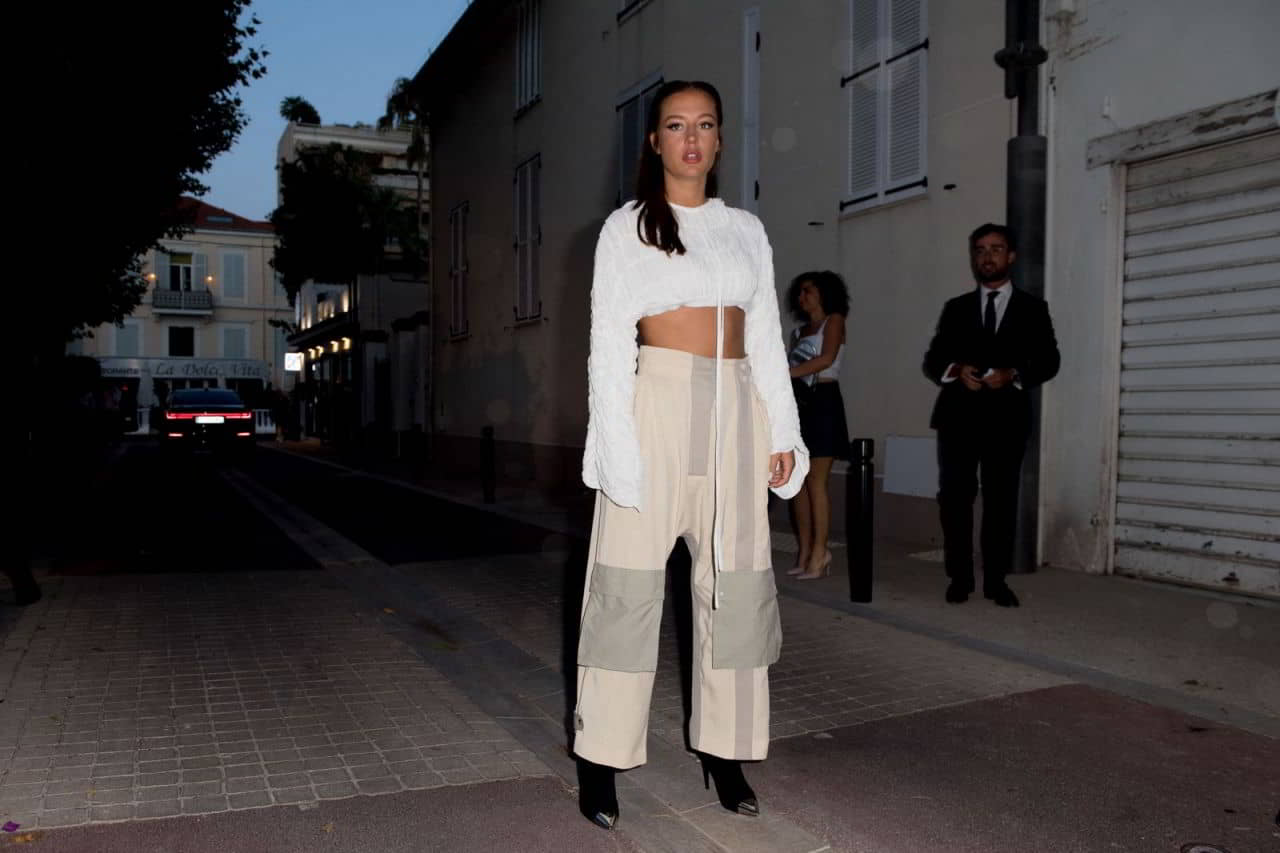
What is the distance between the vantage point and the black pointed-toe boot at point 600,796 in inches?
110

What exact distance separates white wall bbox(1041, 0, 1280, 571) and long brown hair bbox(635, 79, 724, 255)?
14.8ft

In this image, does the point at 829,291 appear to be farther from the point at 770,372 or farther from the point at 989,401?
the point at 770,372

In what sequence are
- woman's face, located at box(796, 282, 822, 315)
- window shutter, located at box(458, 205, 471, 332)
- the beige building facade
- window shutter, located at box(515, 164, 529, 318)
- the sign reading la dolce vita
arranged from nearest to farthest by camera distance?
woman's face, located at box(796, 282, 822, 315) → the beige building facade → window shutter, located at box(515, 164, 529, 318) → window shutter, located at box(458, 205, 471, 332) → the sign reading la dolce vita

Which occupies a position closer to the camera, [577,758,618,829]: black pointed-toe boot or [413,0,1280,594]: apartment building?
[577,758,618,829]: black pointed-toe boot

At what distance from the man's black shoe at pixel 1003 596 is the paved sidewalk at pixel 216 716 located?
3.08m

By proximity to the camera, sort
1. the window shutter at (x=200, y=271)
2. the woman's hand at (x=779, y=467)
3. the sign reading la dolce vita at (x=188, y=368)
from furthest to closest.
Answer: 1. the window shutter at (x=200, y=271)
2. the sign reading la dolce vita at (x=188, y=368)
3. the woman's hand at (x=779, y=467)

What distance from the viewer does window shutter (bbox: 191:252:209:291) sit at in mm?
55375

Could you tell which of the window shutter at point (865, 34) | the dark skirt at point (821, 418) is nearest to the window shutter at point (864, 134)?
the window shutter at point (865, 34)

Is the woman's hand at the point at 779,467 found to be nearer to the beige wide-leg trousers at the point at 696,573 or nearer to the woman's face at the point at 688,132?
the beige wide-leg trousers at the point at 696,573

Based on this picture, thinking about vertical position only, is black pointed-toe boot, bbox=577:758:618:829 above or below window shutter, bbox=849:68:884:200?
below

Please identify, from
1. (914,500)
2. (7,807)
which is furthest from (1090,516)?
(7,807)

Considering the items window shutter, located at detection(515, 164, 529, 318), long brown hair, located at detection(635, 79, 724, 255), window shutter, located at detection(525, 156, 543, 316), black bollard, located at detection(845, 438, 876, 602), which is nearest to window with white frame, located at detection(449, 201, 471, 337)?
window shutter, located at detection(515, 164, 529, 318)

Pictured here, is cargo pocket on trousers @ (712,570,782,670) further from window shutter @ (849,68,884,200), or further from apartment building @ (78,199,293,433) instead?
apartment building @ (78,199,293,433)

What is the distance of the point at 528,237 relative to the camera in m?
16.8
